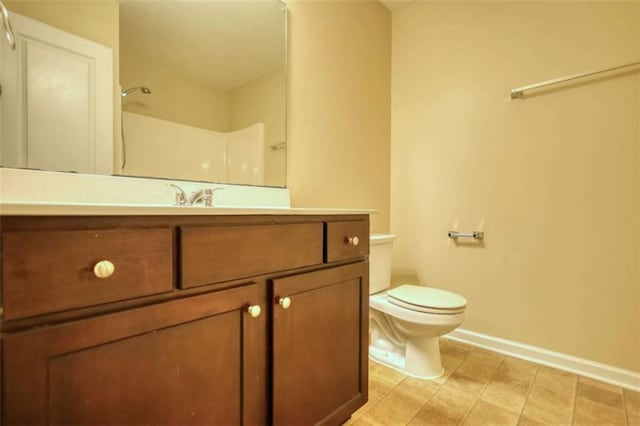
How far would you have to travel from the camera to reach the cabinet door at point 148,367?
0.50 m

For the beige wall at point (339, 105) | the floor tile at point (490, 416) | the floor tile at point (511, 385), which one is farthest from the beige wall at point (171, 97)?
the floor tile at point (511, 385)

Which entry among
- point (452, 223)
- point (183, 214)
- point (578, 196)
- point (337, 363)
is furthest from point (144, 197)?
point (578, 196)

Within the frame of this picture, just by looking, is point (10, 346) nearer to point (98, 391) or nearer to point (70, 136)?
point (98, 391)

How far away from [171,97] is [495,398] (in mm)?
1957

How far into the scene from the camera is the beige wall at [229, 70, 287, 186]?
141cm

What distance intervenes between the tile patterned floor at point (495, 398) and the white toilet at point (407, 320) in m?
0.08

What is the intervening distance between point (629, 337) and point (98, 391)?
217cm

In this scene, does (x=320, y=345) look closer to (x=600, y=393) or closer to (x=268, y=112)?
(x=268, y=112)

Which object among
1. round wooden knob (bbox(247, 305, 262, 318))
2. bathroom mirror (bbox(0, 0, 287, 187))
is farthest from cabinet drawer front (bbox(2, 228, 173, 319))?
bathroom mirror (bbox(0, 0, 287, 187))

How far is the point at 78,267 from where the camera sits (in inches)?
21.3

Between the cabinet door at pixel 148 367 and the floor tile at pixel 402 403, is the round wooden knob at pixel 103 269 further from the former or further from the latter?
the floor tile at pixel 402 403

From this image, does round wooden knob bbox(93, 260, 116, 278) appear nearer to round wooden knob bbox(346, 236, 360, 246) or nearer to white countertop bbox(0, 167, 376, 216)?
white countertop bbox(0, 167, 376, 216)

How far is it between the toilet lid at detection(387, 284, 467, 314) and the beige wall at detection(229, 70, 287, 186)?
0.85 meters

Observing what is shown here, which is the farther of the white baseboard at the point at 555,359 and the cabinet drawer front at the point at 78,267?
the white baseboard at the point at 555,359
